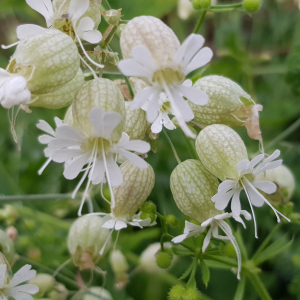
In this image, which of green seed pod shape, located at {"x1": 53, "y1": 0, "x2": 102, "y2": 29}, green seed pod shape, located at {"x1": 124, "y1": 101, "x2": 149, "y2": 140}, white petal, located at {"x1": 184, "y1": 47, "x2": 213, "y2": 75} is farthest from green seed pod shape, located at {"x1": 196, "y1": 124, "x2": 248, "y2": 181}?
green seed pod shape, located at {"x1": 53, "y1": 0, "x2": 102, "y2": 29}

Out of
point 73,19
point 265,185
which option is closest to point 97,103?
point 73,19

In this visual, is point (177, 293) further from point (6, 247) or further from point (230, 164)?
point (6, 247)

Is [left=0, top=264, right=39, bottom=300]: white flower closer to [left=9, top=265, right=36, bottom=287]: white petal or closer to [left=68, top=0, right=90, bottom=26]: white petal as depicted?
[left=9, top=265, right=36, bottom=287]: white petal

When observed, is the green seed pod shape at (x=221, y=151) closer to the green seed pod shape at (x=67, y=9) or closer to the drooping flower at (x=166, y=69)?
the drooping flower at (x=166, y=69)

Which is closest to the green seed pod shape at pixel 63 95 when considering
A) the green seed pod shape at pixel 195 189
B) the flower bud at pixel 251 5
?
the green seed pod shape at pixel 195 189

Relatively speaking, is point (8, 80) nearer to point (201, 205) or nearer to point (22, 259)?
point (201, 205)

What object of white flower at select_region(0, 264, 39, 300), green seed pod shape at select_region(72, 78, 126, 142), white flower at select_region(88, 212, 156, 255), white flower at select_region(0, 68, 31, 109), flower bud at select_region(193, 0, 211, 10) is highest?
flower bud at select_region(193, 0, 211, 10)

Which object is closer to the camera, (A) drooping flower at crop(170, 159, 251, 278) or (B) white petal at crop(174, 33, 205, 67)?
(B) white petal at crop(174, 33, 205, 67)

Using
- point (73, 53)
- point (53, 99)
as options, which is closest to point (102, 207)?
point (53, 99)
